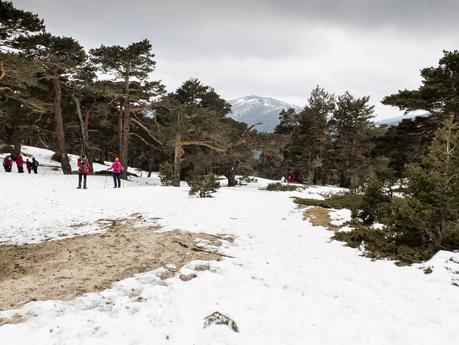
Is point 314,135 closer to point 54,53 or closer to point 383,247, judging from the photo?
point 54,53

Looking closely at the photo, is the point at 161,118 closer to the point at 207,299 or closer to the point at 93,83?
the point at 93,83

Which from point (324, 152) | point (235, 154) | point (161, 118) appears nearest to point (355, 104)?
point (324, 152)

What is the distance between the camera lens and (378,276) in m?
6.33

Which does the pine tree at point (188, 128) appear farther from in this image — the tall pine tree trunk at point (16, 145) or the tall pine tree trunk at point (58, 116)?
the tall pine tree trunk at point (16, 145)

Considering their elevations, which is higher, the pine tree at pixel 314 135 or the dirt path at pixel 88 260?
the pine tree at pixel 314 135

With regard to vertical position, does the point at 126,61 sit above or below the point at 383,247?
above

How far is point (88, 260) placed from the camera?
6754 millimetres

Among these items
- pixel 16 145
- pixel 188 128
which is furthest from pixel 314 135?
pixel 16 145

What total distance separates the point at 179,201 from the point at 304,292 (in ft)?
33.0

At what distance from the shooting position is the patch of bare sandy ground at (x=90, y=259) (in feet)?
17.3

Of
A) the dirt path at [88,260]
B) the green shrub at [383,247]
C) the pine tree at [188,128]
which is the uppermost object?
the pine tree at [188,128]

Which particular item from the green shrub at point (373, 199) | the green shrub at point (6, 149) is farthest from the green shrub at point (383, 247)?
the green shrub at point (6, 149)

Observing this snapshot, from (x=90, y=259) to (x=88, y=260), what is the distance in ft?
0.22

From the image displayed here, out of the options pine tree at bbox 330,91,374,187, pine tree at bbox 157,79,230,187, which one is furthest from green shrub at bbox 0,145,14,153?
pine tree at bbox 330,91,374,187
